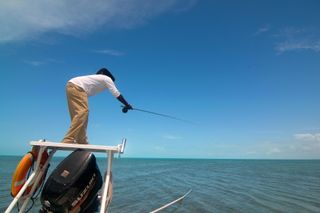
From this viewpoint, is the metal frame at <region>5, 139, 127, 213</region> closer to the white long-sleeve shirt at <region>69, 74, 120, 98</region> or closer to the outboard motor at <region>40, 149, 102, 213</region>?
the outboard motor at <region>40, 149, 102, 213</region>

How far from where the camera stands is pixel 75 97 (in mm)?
3865

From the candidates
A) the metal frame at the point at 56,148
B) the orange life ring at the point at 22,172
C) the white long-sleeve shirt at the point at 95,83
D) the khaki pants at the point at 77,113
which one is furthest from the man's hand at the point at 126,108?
the orange life ring at the point at 22,172

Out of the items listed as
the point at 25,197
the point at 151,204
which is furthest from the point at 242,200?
the point at 25,197

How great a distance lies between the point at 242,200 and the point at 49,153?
13.6 m

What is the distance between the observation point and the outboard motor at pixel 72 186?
3035mm

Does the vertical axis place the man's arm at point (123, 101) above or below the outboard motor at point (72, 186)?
above

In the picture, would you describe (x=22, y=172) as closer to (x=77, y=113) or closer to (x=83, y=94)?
(x=77, y=113)

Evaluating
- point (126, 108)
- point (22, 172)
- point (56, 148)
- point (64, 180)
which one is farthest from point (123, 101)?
point (22, 172)

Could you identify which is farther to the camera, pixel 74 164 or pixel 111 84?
pixel 111 84

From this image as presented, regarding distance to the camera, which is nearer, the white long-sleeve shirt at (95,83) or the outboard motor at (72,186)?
the outboard motor at (72,186)

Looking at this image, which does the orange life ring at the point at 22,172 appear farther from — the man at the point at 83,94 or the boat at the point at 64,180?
the man at the point at 83,94

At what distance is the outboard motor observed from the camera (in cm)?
304

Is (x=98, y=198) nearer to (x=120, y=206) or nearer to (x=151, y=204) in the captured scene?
(x=120, y=206)

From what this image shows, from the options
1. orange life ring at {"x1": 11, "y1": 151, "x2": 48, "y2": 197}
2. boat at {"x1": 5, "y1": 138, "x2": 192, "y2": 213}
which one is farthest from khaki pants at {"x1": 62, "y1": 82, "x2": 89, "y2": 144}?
orange life ring at {"x1": 11, "y1": 151, "x2": 48, "y2": 197}
